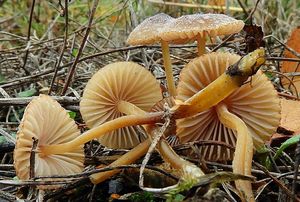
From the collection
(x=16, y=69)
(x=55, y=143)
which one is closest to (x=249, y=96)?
(x=55, y=143)

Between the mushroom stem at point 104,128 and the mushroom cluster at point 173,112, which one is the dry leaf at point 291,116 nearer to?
the mushroom cluster at point 173,112

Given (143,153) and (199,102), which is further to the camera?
(143,153)

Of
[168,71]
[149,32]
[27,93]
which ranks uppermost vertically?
[149,32]

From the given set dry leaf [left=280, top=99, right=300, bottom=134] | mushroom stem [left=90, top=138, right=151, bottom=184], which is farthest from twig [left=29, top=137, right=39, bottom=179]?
dry leaf [left=280, top=99, right=300, bottom=134]

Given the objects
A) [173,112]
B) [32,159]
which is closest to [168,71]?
[173,112]

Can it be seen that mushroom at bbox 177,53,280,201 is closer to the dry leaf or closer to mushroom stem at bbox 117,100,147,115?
mushroom stem at bbox 117,100,147,115

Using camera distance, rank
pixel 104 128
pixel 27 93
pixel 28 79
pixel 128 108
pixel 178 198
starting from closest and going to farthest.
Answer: pixel 178 198
pixel 104 128
pixel 128 108
pixel 27 93
pixel 28 79

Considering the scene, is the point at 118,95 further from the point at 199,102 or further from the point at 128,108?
the point at 199,102

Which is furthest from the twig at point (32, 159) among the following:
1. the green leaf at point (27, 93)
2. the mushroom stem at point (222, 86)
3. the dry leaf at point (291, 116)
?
the green leaf at point (27, 93)
